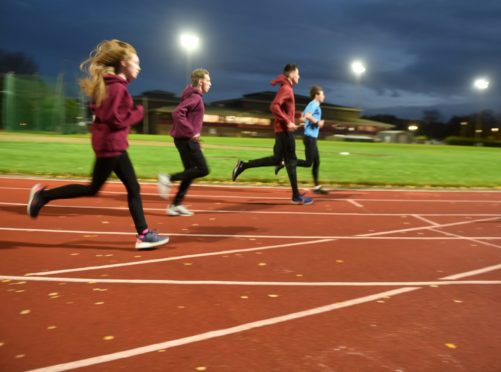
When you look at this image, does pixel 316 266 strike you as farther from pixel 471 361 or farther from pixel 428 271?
pixel 471 361

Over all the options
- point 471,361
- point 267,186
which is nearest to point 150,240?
point 471,361

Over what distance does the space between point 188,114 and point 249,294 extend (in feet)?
10.9

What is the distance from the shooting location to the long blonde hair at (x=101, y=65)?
13.7 ft

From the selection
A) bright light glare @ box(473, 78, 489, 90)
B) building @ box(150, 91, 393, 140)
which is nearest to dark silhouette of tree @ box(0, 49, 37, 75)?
building @ box(150, 91, 393, 140)

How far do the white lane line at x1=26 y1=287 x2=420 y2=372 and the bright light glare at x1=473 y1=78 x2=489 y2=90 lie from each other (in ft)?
248

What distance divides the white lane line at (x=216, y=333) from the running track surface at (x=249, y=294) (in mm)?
11

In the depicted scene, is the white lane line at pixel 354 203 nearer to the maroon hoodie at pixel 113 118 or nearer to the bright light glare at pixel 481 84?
the maroon hoodie at pixel 113 118

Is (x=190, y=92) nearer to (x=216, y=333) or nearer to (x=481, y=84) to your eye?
(x=216, y=333)

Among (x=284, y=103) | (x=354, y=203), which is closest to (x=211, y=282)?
(x=284, y=103)

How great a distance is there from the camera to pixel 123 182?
4617mm

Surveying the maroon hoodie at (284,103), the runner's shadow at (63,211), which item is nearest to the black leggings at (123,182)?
the runner's shadow at (63,211)

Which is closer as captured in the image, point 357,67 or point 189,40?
point 189,40

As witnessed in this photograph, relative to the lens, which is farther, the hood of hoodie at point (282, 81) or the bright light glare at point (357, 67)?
the bright light glare at point (357, 67)

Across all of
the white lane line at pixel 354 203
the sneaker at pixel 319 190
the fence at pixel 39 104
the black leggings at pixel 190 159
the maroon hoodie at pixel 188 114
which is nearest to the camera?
the maroon hoodie at pixel 188 114
